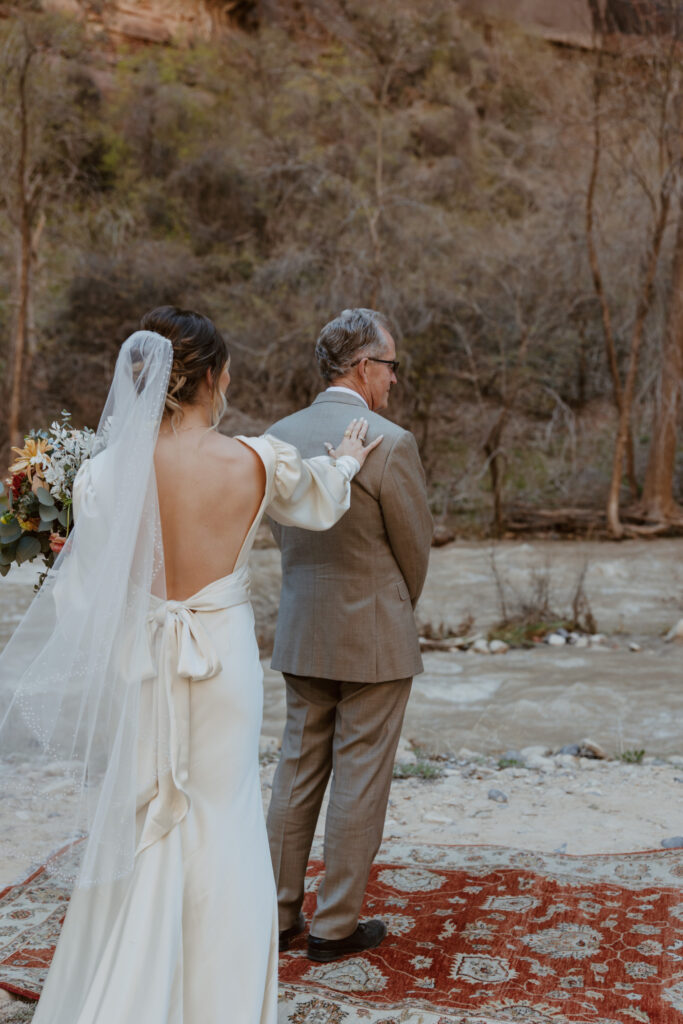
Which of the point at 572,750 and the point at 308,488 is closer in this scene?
the point at 308,488

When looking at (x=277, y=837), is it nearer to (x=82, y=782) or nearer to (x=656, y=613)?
(x=82, y=782)

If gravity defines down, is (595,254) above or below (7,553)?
above

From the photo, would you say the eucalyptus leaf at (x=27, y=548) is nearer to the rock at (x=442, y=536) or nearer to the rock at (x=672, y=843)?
the rock at (x=672, y=843)

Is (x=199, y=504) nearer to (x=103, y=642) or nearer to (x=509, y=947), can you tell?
(x=103, y=642)

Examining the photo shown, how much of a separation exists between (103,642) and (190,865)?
0.57m

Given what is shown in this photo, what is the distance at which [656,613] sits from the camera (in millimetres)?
10375

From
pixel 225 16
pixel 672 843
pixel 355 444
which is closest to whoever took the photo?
pixel 355 444

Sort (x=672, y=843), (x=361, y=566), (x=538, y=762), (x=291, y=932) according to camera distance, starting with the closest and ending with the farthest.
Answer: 1. (x=361, y=566)
2. (x=291, y=932)
3. (x=672, y=843)
4. (x=538, y=762)

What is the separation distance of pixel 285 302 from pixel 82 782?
18.3 m

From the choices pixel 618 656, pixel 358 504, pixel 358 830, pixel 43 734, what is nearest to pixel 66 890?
pixel 358 830

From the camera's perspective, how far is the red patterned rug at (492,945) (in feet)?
9.19

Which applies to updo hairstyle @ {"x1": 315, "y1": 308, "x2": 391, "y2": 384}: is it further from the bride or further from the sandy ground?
the sandy ground

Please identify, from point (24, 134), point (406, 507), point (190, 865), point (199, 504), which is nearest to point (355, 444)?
point (406, 507)

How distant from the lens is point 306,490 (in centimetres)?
271
